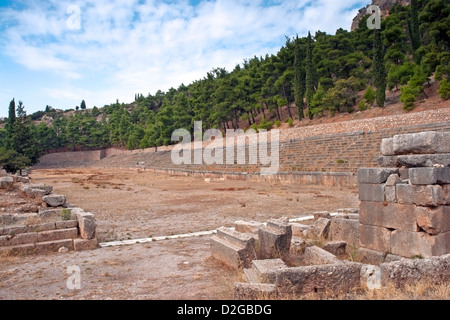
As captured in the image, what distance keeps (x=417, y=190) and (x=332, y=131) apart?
81.1ft

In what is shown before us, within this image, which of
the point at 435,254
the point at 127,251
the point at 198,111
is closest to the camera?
the point at 435,254

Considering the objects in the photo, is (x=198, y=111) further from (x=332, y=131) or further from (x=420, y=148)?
(x=420, y=148)

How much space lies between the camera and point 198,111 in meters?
60.3

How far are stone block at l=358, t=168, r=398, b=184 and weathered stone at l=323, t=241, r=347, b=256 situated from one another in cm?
143

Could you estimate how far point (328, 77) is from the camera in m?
46.7

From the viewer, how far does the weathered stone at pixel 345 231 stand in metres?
7.57

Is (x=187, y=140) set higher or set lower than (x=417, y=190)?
higher

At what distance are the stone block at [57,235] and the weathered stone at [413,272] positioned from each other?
296 inches

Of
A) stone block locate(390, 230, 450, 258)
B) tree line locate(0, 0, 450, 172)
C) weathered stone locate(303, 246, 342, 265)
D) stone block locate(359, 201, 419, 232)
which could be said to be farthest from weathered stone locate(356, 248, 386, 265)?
tree line locate(0, 0, 450, 172)

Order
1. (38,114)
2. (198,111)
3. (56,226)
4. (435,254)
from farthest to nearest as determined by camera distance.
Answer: (38,114) → (198,111) → (56,226) → (435,254)

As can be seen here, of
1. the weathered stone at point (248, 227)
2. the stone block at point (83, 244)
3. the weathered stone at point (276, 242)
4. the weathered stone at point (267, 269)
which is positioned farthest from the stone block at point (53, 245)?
the weathered stone at point (267, 269)

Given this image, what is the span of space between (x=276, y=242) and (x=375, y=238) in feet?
6.83

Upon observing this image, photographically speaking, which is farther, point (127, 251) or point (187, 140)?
point (187, 140)

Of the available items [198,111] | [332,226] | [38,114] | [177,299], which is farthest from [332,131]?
[38,114]
